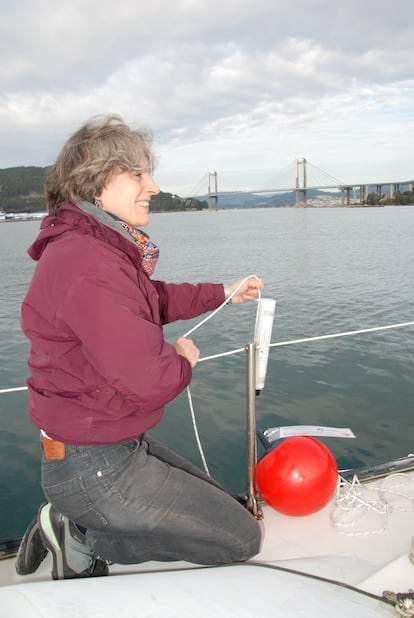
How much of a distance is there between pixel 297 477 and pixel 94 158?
130cm

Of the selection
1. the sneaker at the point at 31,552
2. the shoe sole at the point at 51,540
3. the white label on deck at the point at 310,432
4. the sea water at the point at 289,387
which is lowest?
the sea water at the point at 289,387

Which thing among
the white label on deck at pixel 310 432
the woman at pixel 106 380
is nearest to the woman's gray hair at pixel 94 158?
the woman at pixel 106 380

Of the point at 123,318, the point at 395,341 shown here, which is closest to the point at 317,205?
the point at 395,341

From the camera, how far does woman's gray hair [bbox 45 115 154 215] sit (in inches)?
54.6

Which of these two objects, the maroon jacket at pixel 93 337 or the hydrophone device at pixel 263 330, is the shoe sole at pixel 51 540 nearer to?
the maroon jacket at pixel 93 337

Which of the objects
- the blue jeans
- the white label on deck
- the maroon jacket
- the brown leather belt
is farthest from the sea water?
the maroon jacket

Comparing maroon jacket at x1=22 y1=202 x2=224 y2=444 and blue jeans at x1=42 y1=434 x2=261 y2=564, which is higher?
maroon jacket at x1=22 y1=202 x2=224 y2=444

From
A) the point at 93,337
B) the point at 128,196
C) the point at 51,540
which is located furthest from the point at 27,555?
the point at 128,196

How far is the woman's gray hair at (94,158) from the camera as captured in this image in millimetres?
1387

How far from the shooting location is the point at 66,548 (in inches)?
57.9

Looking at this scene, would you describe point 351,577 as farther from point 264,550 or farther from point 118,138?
point 118,138

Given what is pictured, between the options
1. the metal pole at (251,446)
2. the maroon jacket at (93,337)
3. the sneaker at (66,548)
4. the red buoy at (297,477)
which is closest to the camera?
the maroon jacket at (93,337)

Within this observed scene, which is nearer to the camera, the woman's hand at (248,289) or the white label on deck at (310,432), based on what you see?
the white label on deck at (310,432)

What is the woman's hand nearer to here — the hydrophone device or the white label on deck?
the hydrophone device
